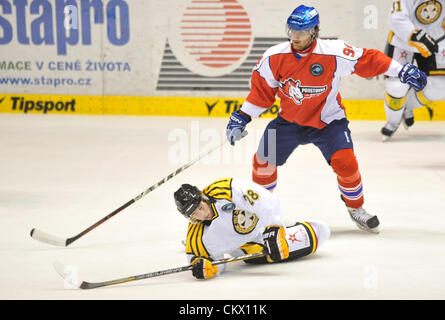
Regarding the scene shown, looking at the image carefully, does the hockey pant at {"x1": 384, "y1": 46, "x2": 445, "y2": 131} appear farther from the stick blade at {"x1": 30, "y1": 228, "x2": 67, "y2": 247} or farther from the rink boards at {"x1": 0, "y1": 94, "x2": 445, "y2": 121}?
the stick blade at {"x1": 30, "y1": 228, "x2": 67, "y2": 247}

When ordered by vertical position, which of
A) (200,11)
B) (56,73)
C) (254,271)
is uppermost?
(200,11)

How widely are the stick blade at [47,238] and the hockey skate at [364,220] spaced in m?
1.56

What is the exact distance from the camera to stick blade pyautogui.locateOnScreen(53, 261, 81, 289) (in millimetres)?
3049

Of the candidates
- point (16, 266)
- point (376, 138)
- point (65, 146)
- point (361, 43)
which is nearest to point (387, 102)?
point (376, 138)

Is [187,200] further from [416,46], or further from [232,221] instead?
[416,46]

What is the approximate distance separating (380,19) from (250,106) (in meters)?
4.12

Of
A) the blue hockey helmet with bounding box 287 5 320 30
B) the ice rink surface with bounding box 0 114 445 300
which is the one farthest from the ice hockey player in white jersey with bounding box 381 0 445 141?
the blue hockey helmet with bounding box 287 5 320 30

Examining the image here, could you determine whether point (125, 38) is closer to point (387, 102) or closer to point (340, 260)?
point (387, 102)

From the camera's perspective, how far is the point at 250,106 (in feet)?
12.6

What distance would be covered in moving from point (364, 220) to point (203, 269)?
1209 millimetres

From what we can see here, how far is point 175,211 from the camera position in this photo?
439cm

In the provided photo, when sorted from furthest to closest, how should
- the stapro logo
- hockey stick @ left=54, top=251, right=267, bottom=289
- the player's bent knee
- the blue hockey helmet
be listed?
the stapro logo
the player's bent knee
the blue hockey helmet
hockey stick @ left=54, top=251, right=267, bottom=289

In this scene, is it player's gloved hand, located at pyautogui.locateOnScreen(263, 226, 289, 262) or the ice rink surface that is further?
player's gloved hand, located at pyautogui.locateOnScreen(263, 226, 289, 262)

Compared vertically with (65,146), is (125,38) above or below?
above
